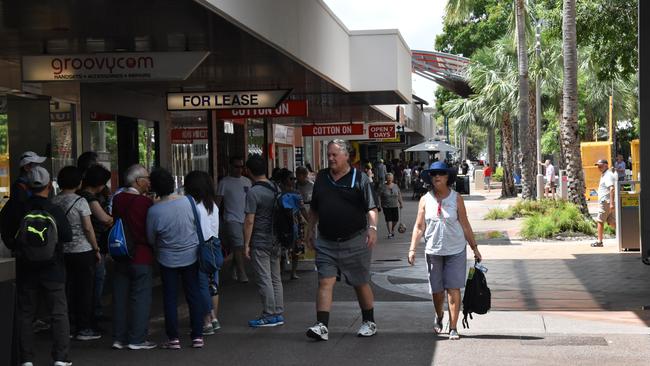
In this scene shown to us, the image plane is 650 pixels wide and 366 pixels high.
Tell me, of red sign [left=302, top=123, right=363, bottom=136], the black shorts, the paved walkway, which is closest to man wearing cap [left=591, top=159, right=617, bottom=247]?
the paved walkway

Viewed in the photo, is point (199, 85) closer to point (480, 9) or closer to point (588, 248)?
point (588, 248)

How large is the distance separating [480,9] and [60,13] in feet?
192

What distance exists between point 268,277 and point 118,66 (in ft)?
12.6

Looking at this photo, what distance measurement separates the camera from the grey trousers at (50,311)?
8039 millimetres

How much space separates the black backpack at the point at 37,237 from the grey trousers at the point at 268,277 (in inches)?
102

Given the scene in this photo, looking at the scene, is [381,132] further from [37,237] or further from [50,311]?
Answer: [37,237]

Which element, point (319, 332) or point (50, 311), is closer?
point (50, 311)

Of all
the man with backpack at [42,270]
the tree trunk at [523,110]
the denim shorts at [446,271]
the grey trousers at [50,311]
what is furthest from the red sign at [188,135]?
the grey trousers at [50,311]

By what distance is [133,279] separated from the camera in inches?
355

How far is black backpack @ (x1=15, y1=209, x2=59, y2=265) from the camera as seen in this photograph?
778 centimetres

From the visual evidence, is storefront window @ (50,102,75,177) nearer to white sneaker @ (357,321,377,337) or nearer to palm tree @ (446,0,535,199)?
white sneaker @ (357,321,377,337)

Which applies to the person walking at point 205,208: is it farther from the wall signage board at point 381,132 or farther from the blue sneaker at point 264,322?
the wall signage board at point 381,132

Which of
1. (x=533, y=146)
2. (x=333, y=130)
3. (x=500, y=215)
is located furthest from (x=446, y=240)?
(x=333, y=130)

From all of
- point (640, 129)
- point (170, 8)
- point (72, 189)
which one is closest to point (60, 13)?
point (170, 8)
